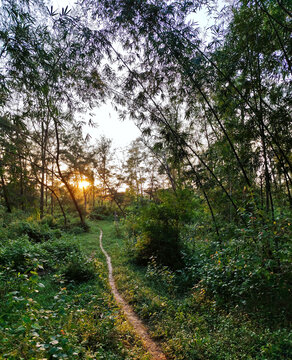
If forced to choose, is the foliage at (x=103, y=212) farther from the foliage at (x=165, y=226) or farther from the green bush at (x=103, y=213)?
the foliage at (x=165, y=226)

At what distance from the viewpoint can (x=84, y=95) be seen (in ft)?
19.0

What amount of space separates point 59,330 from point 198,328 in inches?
85.4

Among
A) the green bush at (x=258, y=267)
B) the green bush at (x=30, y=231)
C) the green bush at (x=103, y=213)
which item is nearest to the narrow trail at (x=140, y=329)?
the green bush at (x=258, y=267)

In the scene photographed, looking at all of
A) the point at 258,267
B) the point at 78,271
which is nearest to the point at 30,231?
the point at 78,271

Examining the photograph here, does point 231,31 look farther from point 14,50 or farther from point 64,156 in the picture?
point 64,156

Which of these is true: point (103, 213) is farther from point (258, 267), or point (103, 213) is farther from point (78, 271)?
point (258, 267)

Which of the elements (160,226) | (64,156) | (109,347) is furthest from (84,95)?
(64,156)

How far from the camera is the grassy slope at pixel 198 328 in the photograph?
9.28 ft

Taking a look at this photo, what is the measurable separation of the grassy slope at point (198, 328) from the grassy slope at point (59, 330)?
0.53 metres

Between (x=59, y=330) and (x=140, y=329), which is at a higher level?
(x=59, y=330)

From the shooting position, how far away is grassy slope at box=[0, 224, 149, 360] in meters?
2.01

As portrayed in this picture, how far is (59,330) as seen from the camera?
8.51ft

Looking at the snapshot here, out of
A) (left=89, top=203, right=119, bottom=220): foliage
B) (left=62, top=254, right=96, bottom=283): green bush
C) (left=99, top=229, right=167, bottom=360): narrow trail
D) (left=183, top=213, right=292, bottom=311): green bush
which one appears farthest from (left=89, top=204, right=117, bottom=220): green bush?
(left=183, top=213, right=292, bottom=311): green bush

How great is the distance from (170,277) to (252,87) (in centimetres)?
485
